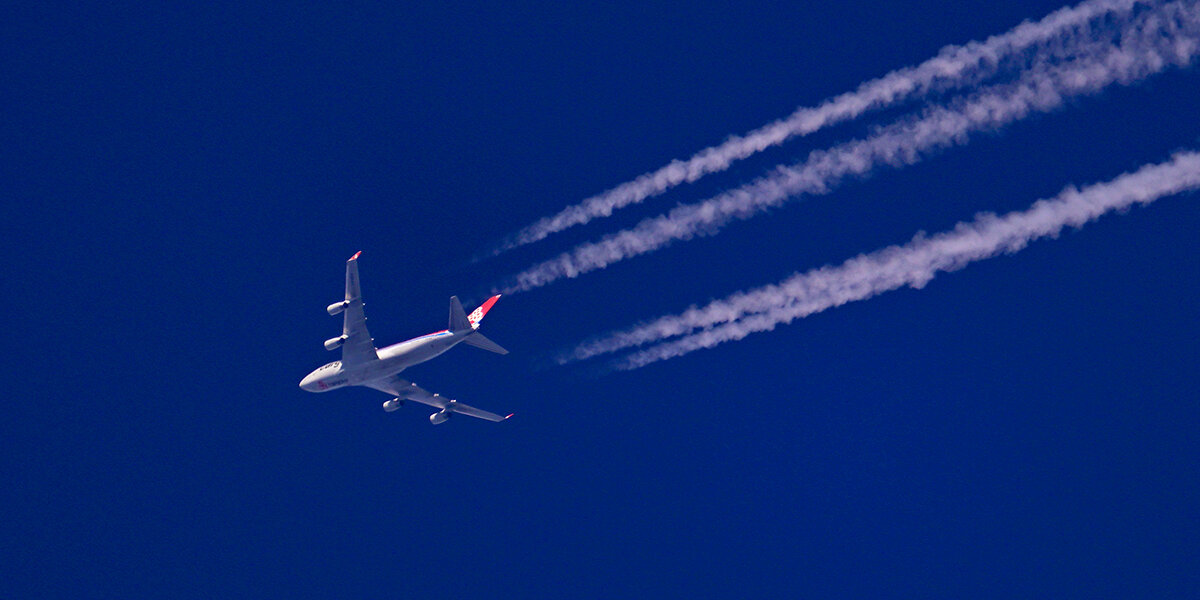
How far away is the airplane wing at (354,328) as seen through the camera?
4031 centimetres

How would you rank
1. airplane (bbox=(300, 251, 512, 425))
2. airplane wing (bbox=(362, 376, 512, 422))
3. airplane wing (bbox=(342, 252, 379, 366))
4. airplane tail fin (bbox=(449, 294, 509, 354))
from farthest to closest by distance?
airplane wing (bbox=(362, 376, 512, 422))
airplane wing (bbox=(342, 252, 379, 366))
airplane (bbox=(300, 251, 512, 425))
airplane tail fin (bbox=(449, 294, 509, 354))

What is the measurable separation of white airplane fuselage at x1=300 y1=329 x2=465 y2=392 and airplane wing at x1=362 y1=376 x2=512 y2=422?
8.13 feet

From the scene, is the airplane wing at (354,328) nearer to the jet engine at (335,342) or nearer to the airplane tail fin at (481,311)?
the jet engine at (335,342)

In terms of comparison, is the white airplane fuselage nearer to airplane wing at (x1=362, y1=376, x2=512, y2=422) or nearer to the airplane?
the airplane

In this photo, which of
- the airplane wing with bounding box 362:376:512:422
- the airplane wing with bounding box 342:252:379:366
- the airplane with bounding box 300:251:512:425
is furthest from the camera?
the airplane wing with bounding box 362:376:512:422

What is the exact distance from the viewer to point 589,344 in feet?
134

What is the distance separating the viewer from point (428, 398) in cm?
4466

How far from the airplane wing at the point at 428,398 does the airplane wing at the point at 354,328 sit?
113 inches

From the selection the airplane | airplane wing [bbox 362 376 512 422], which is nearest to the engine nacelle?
the airplane

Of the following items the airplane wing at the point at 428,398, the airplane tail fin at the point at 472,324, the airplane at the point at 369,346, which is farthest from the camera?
the airplane wing at the point at 428,398

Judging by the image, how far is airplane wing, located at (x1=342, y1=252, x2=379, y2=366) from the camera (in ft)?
132

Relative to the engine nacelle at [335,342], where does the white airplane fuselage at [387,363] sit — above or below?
below

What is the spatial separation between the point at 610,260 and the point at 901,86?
12.0 meters

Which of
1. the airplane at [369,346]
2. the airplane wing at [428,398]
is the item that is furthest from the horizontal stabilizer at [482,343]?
the airplane wing at [428,398]
